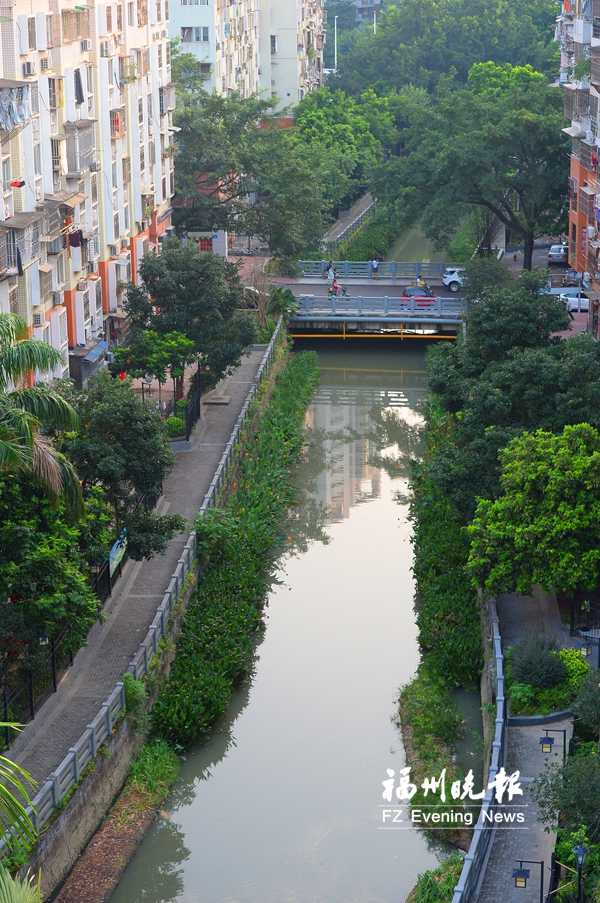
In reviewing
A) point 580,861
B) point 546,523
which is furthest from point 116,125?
point 580,861

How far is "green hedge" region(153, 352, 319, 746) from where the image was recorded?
24.3m

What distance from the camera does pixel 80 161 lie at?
40000 millimetres

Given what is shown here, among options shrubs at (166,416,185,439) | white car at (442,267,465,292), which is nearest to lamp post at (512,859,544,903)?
shrubs at (166,416,185,439)

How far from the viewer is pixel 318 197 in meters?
56.5

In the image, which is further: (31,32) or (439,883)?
(31,32)

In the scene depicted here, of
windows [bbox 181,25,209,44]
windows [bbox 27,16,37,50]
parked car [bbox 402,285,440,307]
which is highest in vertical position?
windows [bbox 27,16,37,50]

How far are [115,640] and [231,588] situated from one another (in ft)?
12.7

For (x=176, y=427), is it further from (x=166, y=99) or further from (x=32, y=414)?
(x=166, y=99)

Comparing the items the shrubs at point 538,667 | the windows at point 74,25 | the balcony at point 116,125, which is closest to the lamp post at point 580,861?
the shrubs at point 538,667

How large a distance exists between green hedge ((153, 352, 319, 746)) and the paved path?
96 cm

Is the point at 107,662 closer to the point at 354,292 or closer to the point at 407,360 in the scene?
the point at 407,360

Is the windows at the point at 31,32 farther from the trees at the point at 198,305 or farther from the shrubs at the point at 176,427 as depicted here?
the shrubs at the point at 176,427

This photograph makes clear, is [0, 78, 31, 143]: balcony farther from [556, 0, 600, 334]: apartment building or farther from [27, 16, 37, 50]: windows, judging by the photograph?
[556, 0, 600, 334]: apartment building

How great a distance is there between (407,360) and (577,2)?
1571 centimetres
